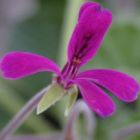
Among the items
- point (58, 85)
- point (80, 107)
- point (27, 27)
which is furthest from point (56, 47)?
point (58, 85)

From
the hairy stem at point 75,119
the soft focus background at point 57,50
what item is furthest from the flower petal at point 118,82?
the soft focus background at point 57,50

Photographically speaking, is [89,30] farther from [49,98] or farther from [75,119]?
[75,119]

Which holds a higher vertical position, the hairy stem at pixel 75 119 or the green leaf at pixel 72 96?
the green leaf at pixel 72 96

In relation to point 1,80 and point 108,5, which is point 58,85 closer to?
point 1,80

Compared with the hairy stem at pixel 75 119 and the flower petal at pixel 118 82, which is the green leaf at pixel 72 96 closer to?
the flower petal at pixel 118 82

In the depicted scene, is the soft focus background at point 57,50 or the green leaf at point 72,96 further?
the soft focus background at point 57,50

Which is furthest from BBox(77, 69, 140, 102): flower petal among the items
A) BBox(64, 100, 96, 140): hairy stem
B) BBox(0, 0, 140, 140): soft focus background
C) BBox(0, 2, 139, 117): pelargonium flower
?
BBox(0, 0, 140, 140): soft focus background

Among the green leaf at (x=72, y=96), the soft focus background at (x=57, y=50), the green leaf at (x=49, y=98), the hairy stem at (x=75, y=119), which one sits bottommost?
the soft focus background at (x=57, y=50)

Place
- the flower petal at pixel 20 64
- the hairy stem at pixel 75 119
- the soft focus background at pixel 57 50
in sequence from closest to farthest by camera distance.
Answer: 1. the flower petal at pixel 20 64
2. the hairy stem at pixel 75 119
3. the soft focus background at pixel 57 50
